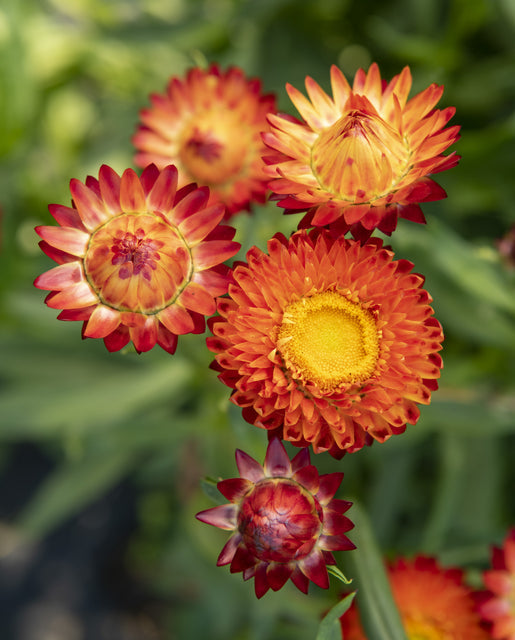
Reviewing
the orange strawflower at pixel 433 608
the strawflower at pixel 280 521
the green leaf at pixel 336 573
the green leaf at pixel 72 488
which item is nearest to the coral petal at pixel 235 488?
the strawflower at pixel 280 521

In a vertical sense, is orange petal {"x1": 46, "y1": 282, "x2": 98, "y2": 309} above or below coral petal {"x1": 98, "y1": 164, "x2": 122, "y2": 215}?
below

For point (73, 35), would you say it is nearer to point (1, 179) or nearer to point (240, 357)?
point (1, 179)

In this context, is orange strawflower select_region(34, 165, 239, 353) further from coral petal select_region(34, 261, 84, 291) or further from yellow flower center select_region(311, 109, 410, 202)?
yellow flower center select_region(311, 109, 410, 202)

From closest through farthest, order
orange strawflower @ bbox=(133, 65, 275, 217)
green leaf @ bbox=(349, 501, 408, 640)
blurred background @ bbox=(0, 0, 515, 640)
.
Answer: green leaf @ bbox=(349, 501, 408, 640), orange strawflower @ bbox=(133, 65, 275, 217), blurred background @ bbox=(0, 0, 515, 640)

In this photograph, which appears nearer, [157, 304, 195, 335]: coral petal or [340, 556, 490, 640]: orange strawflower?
[157, 304, 195, 335]: coral petal

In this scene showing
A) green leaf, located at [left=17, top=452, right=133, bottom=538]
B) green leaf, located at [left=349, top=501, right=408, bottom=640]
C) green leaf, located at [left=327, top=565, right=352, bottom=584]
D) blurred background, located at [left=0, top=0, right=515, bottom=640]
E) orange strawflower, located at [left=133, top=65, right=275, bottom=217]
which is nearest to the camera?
green leaf, located at [left=327, top=565, right=352, bottom=584]

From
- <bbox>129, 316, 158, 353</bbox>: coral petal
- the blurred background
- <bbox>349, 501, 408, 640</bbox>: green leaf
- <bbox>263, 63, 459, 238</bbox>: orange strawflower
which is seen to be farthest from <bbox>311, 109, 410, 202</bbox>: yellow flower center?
<bbox>349, 501, 408, 640</bbox>: green leaf

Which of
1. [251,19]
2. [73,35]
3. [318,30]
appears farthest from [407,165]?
[73,35]

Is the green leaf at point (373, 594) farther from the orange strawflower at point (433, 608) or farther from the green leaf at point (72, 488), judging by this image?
the green leaf at point (72, 488)
